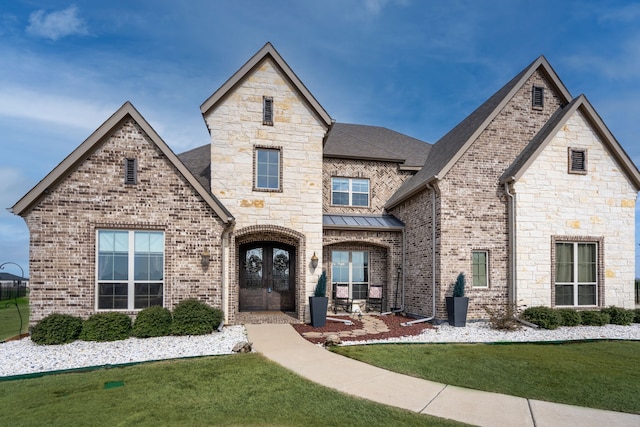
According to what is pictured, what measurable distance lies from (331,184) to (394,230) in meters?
3.45

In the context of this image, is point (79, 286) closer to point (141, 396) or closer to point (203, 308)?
point (203, 308)

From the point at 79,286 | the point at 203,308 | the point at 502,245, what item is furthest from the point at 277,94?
the point at 502,245

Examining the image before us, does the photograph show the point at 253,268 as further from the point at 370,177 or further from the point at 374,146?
the point at 374,146

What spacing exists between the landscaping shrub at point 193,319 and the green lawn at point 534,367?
405 centimetres

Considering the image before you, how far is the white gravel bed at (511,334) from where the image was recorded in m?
11.1

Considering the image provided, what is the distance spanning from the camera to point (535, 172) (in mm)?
14070

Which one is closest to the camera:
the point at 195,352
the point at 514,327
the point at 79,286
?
the point at 195,352

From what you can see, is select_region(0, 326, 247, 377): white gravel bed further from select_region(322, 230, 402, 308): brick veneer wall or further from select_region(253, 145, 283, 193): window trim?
select_region(322, 230, 402, 308): brick veneer wall

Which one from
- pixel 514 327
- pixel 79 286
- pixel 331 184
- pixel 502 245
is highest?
pixel 331 184

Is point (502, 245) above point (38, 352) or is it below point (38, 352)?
above

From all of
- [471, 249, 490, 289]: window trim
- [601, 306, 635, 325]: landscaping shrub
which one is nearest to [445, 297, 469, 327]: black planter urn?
[471, 249, 490, 289]: window trim

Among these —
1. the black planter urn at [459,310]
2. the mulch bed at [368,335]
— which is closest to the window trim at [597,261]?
the black planter urn at [459,310]

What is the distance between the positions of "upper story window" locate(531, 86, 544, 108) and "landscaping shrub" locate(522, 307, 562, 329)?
24.6 feet

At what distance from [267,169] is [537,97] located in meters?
10.5
